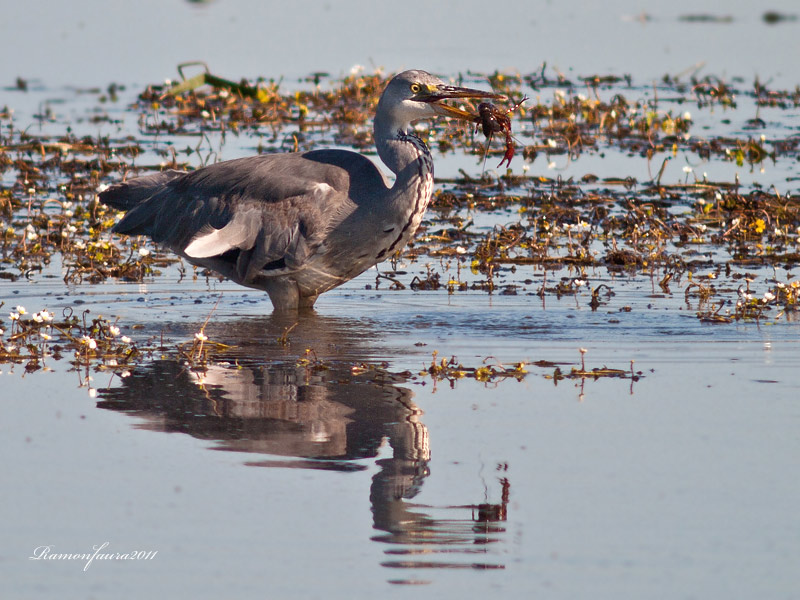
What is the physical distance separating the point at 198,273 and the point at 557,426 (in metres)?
4.53

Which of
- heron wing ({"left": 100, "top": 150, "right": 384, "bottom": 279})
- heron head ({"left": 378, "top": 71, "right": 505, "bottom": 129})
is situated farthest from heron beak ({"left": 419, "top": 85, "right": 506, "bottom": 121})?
heron wing ({"left": 100, "top": 150, "right": 384, "bottom": 279})

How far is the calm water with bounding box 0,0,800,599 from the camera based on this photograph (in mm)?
4449

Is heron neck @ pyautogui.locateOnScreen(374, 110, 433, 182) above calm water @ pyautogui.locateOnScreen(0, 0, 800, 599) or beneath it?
above

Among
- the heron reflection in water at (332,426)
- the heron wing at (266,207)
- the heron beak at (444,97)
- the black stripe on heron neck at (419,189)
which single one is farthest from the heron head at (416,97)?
the heron reflection in water at (332,426)

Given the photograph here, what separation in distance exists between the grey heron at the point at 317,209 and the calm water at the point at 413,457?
1.06 feet

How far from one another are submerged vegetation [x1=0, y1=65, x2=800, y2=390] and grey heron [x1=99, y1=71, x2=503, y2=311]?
2.00 ft

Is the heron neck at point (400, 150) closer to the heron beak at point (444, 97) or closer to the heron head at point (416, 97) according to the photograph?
the heron head at point (416, 97)

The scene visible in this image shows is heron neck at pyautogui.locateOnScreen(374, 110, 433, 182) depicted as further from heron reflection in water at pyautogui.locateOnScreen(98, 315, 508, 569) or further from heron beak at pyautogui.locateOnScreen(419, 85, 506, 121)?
heron reflection in water at pyautogui.locateOnScreen(98, 315, 508, 569)

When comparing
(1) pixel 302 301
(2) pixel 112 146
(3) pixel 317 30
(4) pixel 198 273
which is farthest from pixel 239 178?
(3) pixel 317 30

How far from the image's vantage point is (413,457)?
5.52 m

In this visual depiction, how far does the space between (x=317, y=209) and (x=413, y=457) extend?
2.94m

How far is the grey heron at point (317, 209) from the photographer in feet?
26.8

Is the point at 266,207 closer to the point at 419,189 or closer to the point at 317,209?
the point at 317,209

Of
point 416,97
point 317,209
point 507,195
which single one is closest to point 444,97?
point 416,97
